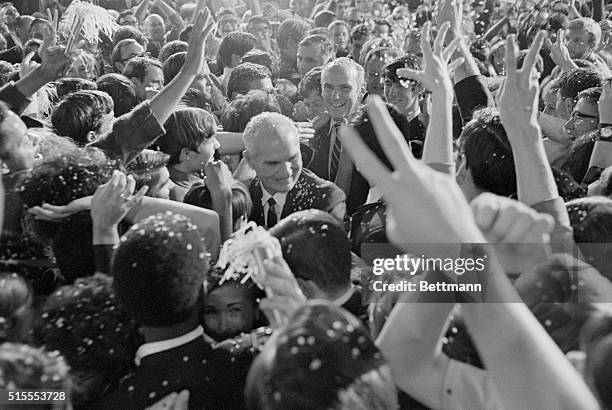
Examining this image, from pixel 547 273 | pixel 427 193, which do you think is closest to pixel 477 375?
pixel 547 273

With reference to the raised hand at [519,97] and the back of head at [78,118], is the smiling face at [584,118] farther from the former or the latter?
the back of head at [78,118]

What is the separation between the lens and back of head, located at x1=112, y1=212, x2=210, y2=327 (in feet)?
4.89

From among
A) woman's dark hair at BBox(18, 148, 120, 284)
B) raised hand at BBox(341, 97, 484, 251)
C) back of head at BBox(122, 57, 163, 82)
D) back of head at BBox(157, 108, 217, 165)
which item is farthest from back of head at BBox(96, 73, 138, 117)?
raised hand at BBox(341, 97, 484, 251)

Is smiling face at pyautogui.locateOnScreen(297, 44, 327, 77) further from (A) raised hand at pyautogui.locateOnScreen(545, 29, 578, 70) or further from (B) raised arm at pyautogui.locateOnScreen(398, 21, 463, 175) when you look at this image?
(B) raised arm at pyautogui.locateOnScreen(398, 21, 463, 175)

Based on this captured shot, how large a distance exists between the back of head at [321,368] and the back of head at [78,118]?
207cm

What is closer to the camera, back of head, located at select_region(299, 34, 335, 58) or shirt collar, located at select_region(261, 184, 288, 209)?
shirt collar, located at select_region(261, 184, 288, 209)

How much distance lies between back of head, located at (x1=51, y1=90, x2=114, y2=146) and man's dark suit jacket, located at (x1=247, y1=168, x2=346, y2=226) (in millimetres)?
654

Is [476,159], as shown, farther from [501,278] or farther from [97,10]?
[97,10]

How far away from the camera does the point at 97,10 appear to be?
183 inches

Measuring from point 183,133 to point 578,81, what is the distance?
2.08 m

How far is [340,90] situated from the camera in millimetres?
3725

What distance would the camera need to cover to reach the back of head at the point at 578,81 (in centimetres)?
383

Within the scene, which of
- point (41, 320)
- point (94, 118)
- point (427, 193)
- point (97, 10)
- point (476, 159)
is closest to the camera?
point (427, 193)

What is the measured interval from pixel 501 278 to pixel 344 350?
0.21 m
